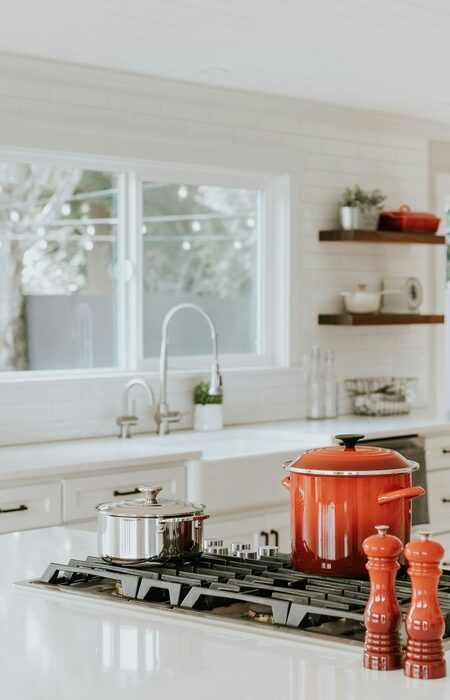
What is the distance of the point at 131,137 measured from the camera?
214 inches

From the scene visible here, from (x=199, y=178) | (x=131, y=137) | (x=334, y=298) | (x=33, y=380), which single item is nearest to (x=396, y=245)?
(x=334, y=298)

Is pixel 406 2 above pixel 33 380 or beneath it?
above

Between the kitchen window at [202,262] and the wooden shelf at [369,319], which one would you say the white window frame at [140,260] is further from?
the wooden shelf at [369,319]

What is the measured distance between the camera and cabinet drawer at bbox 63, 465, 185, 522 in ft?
14.4

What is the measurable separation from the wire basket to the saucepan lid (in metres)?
4.21

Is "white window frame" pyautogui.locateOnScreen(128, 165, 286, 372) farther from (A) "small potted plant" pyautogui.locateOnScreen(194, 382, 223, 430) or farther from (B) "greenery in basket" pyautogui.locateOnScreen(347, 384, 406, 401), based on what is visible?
(B) "greenery in basket" pyautogui.locateOnScreen(347, 384, 406, 401)

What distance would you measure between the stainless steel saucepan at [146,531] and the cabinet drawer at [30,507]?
2.15 m

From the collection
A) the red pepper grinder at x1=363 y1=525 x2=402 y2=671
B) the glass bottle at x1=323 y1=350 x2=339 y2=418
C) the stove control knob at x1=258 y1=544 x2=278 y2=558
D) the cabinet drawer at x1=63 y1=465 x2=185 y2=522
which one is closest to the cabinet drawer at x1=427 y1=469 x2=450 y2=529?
the glass bottle at x1=323 y1=350 x2=339 y2=418

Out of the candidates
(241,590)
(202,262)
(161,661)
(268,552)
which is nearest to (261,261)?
(202,262)

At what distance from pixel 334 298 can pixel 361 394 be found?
1.77 ft

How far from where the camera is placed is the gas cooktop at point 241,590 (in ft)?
5.98

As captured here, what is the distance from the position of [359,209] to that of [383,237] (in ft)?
0.70

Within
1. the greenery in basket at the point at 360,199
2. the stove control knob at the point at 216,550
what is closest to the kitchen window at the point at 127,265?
the greenery in basket at the point at 360,199

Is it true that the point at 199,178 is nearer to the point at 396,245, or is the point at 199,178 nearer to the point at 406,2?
the point at 396,245
